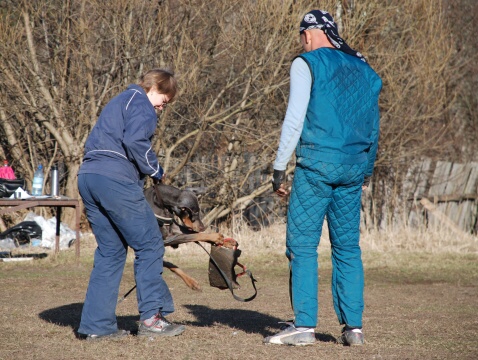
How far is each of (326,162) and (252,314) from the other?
2255mm

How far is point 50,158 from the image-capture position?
12805mm

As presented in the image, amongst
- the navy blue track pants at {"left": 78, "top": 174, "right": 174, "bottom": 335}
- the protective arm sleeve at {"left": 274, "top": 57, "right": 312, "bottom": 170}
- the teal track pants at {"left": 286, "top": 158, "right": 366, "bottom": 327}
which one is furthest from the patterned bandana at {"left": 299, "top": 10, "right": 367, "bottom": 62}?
the navy blue track pants at {"left": 78, "top": 174, "right": 174, "bottom": 335}

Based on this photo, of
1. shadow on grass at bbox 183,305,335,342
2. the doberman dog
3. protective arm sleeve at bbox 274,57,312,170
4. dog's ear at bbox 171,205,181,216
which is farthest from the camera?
dog's ear at bbox 171,205,181,216

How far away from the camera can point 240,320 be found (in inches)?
240

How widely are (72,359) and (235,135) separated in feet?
28.3

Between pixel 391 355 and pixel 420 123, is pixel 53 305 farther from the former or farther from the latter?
pixel 420 123

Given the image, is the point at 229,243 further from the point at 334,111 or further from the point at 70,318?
the point at 334,111

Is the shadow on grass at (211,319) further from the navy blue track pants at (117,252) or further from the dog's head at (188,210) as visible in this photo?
the dog's head at (188,210)

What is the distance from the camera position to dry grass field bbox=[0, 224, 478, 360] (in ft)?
15.4

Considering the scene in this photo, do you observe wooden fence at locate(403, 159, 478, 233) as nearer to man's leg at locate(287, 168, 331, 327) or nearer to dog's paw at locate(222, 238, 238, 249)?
dog's paw at locate(222, 238, 238, 249)

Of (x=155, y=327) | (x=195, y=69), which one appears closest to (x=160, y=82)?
(x=155, y=327)

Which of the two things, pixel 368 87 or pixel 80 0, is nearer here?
pixel 368 87

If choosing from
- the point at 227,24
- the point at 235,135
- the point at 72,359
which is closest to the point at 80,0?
the point at 227,24

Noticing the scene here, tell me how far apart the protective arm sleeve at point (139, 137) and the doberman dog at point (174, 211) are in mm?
1243
